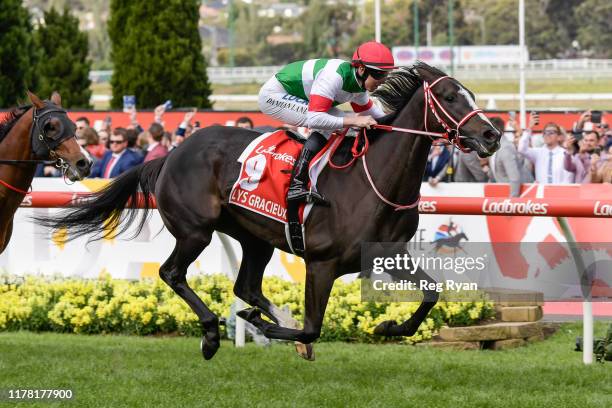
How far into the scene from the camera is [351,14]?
8475 centimetres

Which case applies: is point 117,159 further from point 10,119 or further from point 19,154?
point 19,154

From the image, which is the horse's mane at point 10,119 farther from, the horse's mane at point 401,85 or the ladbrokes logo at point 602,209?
the ladbrokes logo at point 602,209

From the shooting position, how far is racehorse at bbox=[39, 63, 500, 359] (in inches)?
230

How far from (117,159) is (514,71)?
141 ft

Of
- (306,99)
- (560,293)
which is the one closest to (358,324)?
(560,293)

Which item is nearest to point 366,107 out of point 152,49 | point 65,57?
point 65,57

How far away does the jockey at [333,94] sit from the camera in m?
5.97

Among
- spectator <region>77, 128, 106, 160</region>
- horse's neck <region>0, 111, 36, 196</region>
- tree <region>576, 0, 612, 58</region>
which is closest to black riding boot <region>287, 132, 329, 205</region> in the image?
horse's neck <region>0, 111, 36, 196</region>

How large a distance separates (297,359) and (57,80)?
18.3 meters

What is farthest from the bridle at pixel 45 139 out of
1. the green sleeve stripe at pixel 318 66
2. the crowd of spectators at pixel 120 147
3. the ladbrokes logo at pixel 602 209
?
the ladbrokes logo at pixel 602 209

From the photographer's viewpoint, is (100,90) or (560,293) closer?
(560,293)

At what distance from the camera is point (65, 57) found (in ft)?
78.9

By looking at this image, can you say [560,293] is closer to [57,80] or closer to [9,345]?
[9,345]

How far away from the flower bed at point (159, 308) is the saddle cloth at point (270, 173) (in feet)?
6.02
